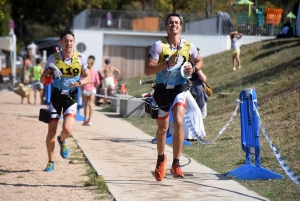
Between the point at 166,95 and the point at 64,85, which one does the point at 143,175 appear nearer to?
the point at 166,95

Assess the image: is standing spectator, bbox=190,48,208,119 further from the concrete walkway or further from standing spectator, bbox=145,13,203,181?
standing spectator, bbox=145,13,203,181

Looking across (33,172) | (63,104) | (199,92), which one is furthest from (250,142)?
(199,92)

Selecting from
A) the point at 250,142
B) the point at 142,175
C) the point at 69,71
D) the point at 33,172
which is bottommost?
the point at 33,172

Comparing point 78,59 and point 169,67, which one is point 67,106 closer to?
point 78,59

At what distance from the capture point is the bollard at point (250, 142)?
8727mm

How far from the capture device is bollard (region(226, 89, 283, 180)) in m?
8.73

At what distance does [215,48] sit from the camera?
1646 inches

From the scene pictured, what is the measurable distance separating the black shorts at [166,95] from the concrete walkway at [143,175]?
965 mm

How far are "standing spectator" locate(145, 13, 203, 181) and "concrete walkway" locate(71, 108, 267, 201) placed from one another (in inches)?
14.8

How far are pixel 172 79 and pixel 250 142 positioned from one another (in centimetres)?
145

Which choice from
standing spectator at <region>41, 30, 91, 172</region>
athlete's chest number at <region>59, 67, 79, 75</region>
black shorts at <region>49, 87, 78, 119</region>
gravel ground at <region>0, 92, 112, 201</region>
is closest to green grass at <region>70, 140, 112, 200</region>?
gravel ground at <region>0, 92, 112, 201</region>

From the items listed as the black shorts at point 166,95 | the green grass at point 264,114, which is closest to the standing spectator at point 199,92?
the green grass at point 264,114

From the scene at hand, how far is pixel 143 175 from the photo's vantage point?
930 centimetres

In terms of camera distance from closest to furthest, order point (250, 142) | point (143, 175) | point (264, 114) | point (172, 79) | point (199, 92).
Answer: point (172, 79) < point (250, 142) < point (143, 175) < point (199, 92) < point (264, 114)
